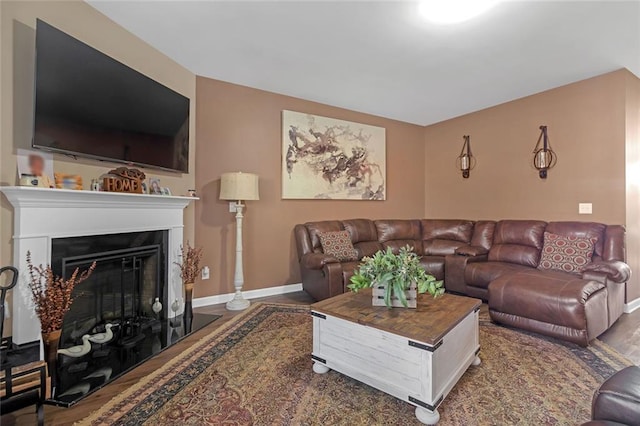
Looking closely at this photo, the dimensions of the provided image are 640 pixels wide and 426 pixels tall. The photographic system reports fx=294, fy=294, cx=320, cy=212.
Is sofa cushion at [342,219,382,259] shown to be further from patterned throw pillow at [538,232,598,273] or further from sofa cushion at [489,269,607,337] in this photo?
patterned throw pillow at [538,232,598,273]

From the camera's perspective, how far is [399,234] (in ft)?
15.2

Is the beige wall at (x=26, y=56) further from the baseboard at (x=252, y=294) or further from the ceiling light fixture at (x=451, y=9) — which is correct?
the ceiling light fixture at (x=451, y=9)

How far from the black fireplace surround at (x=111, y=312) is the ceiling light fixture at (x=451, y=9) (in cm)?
305

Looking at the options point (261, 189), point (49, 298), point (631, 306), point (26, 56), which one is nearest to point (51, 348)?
point (49, 298)

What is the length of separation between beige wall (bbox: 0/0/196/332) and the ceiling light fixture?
251 cm

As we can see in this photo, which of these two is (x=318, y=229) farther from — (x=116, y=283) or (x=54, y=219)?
(x=54, y=219)

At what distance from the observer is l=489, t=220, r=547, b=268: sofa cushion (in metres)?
3.54

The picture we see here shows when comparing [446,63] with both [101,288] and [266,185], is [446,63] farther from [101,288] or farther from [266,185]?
[101,288]

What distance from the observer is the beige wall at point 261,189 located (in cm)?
354

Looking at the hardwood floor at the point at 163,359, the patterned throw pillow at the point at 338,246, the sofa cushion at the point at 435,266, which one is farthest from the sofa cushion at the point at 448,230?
the hardwood floor at the point at 163,359

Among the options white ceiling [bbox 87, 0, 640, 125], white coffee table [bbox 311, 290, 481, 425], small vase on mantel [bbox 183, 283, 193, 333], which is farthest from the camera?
small vase on mantel [bbox 183, 283, 193, 333]

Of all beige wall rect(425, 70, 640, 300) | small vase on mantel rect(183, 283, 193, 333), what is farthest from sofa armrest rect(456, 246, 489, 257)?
small vase on mantel rect(183, 283, 193, 333)

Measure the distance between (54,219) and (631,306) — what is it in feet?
18.1

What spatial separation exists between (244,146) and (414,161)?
3176mm
